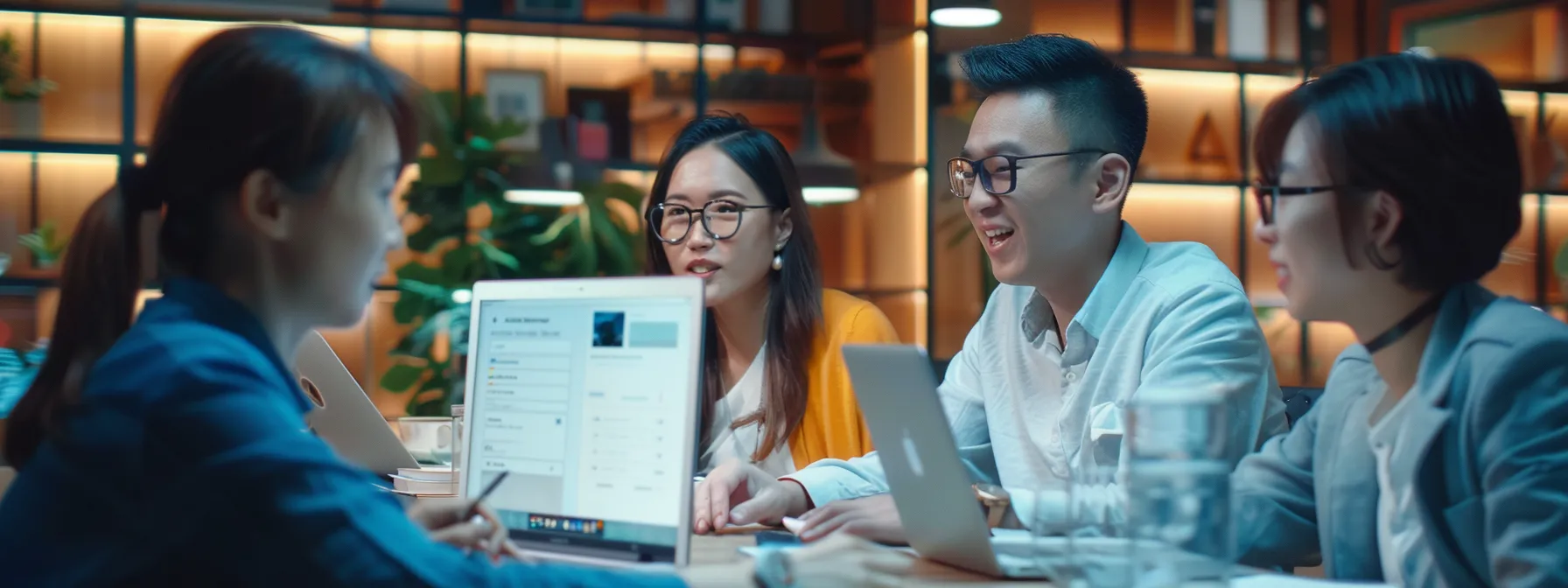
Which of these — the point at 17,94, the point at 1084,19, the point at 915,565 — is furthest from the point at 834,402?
the point at 17,94

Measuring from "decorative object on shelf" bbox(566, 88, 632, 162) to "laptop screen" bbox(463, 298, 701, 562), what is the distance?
3778mm

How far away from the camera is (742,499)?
5.83 feet

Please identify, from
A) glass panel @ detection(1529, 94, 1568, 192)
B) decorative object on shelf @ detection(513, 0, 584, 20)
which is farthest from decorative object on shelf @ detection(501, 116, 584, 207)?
glass panel @ detection(1529, 94, 1568, 192)

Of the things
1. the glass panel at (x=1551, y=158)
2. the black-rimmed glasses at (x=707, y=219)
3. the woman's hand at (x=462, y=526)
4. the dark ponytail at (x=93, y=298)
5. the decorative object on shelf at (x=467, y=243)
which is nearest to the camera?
the dark ponytail at (x=93, y=298)

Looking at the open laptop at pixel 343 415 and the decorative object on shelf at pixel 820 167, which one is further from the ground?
the decorative object on shelf at pixel 820 167

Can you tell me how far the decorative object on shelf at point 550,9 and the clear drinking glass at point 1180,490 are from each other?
14.5 feet

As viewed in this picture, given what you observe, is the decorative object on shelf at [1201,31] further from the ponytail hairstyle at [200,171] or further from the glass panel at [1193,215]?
the ponytail hairstyle at [200,171]

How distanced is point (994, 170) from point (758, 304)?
593 millimetres

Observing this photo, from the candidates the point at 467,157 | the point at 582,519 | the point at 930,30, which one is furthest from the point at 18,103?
the point at 582,519

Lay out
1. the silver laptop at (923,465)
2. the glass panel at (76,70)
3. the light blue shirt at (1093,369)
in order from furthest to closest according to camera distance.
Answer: the glass panel at (76,70)
the light blue shirt at (1093,369)
the silver laptop at (923,465)

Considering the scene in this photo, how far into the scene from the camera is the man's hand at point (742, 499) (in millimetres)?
1680

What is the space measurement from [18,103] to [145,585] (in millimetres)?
4634

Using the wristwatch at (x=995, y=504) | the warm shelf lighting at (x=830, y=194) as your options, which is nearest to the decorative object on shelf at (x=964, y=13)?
the warm shelf lighting at (x=830, y=194)

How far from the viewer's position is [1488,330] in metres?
1.17
